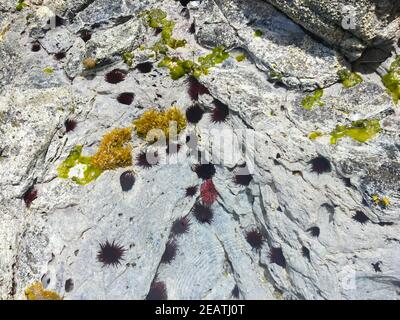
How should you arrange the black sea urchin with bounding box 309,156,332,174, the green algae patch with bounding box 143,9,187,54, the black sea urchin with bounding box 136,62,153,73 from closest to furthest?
the black sea urchin with bounding box 309,156,332,174 < the black sea urchin with bounding box 136,62,153,73 < the green algae patch with bounding box 143,9,187,54

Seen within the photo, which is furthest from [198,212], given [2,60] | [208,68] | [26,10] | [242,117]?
[26,10]

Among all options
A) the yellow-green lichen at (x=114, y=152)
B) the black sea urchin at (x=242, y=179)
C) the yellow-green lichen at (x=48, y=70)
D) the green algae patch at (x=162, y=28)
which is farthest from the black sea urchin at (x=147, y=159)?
the yellow-green lichen at (x=48, y=70)

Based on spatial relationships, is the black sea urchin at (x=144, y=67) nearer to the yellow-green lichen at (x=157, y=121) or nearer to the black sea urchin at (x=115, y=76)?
the black sea urchin at (x=115, y=76)

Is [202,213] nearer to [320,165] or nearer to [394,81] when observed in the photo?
→ [320,165]

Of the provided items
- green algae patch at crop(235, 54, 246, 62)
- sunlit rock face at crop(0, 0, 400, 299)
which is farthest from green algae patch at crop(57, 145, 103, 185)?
green algae patch at crop(235, 54, 246, 62)

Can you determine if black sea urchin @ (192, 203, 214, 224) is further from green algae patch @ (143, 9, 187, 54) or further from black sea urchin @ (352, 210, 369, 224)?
green algae patch @ (143, 9, 187, 54)

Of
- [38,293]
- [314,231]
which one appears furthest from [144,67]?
[314,231]

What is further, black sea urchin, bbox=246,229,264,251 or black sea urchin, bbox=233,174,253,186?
black sea urchin, bbox=246,229,264,251
